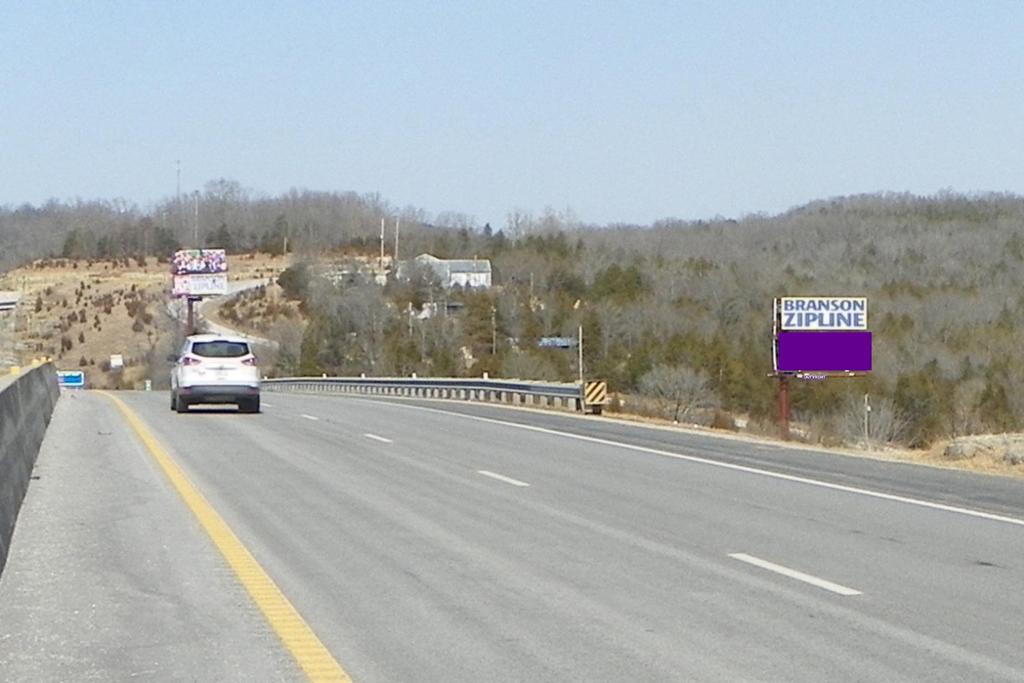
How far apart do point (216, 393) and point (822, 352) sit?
15.9m

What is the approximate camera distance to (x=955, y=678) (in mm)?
7082

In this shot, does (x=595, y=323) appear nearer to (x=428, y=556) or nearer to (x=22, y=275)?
(x=22, y=275)

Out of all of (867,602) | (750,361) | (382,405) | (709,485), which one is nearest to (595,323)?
(750,361)

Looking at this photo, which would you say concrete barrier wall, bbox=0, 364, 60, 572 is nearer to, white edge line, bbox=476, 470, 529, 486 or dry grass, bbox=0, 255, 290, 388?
white edge line, bbox=476, 470, 529, 486

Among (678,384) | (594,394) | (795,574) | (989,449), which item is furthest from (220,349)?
(678,384)

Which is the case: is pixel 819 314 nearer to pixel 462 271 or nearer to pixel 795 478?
pixel 795 478

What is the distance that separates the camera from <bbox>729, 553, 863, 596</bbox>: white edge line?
9.63 m

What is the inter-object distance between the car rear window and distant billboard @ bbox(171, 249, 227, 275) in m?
74.1

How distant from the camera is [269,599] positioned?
30.7ft

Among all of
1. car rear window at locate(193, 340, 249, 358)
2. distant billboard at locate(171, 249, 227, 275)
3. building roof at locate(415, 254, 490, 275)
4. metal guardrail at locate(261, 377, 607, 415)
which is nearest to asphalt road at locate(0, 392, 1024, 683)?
car rear window at locate(193, 340, 249, 358)

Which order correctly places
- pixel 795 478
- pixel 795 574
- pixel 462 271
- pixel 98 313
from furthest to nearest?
pixel 462 271 < pixel 98 313 < pixel 795 478 < pixel 795 574

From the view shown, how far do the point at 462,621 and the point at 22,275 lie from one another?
→ 528ft

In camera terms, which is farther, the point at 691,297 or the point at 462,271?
the point at 462,271

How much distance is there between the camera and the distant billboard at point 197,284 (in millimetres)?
103312
